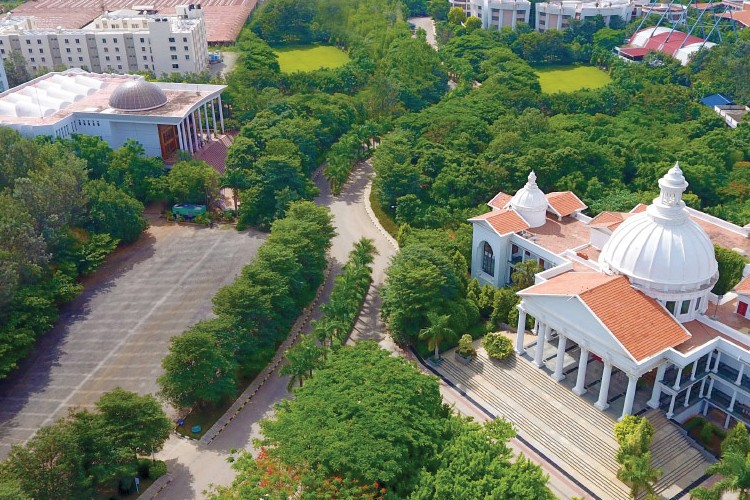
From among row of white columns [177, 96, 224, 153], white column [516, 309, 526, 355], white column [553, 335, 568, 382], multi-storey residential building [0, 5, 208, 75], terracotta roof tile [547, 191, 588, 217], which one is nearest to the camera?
white column [553, 335, 568, 382]

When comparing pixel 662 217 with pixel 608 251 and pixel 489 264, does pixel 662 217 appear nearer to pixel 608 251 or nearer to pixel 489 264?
pixel 608 251

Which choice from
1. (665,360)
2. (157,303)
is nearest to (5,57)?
(157,303)

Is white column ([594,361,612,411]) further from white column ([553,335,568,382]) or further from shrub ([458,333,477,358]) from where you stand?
shrub ([458,333,477,358])

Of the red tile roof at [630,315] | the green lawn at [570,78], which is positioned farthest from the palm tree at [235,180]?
the green lawn at [570,78]

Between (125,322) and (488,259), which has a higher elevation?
(488,259)

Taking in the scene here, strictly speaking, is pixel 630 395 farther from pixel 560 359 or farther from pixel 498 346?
pixel 498 346

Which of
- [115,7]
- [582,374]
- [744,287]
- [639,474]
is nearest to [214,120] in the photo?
[582,374]

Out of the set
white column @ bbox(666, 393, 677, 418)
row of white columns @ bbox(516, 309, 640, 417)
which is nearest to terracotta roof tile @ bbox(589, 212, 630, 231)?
row of white columns @ bbox(516, 309, 640, 417)
